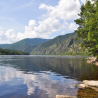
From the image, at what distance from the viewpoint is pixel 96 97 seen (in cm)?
1174

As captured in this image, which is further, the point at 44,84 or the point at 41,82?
the point at 41,82

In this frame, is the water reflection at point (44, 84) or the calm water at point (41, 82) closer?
the calm water at point (41, 82)

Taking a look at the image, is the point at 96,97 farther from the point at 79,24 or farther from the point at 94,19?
the point at 79,24

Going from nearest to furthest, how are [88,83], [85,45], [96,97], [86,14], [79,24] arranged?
[96,97] → [88,83] → [86,14] → [85,45] → [79,24]

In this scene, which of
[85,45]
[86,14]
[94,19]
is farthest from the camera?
[85,45]

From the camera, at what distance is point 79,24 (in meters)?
51.5

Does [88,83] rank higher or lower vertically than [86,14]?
lower

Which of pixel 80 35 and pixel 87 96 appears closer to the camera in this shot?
pixel 87 96

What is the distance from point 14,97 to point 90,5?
49558mm

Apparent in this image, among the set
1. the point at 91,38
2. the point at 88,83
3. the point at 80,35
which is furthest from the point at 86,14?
the point at 88,83

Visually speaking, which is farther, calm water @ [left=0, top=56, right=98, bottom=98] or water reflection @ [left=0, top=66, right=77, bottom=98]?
water reflection @ [left=0, top=66, right=77, bottom=98]

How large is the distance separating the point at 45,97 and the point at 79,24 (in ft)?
153

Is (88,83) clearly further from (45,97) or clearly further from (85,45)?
(85,45)

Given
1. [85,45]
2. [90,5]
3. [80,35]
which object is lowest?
[85,45]
